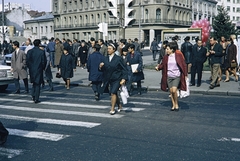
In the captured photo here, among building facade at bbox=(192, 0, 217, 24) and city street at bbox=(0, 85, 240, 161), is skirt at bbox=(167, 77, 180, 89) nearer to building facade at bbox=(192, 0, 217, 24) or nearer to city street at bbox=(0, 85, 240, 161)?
city street at bbox=(0, 85, 240, 161)

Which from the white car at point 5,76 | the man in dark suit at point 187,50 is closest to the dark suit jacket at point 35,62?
the white car at point 5,76

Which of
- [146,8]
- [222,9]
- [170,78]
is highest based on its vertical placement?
[146,8]

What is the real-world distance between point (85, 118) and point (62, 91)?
219 inches

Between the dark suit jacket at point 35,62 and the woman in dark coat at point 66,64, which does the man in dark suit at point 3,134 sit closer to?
the dark suit jacket at point 35,62

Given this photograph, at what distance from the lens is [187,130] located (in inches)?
273


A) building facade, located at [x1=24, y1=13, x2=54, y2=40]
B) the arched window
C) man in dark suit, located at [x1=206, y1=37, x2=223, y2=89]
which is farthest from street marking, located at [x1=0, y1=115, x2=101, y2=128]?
building facade, located at [x1=24, y1=13, x2=54, y2=40]

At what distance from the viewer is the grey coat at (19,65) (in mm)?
12211

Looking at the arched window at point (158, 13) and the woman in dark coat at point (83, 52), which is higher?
the arched window at point (158, 13)

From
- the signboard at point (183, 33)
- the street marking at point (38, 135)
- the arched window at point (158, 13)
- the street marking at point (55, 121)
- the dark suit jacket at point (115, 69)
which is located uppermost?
the arched window at point (158, 13)

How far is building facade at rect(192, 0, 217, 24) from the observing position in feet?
259

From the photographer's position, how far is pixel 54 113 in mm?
8867

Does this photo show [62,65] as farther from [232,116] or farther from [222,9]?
[222,9]

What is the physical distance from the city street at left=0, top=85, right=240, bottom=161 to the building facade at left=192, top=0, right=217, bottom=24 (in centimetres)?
7093

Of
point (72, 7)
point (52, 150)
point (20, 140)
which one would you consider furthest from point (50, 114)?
point (72, 7)
